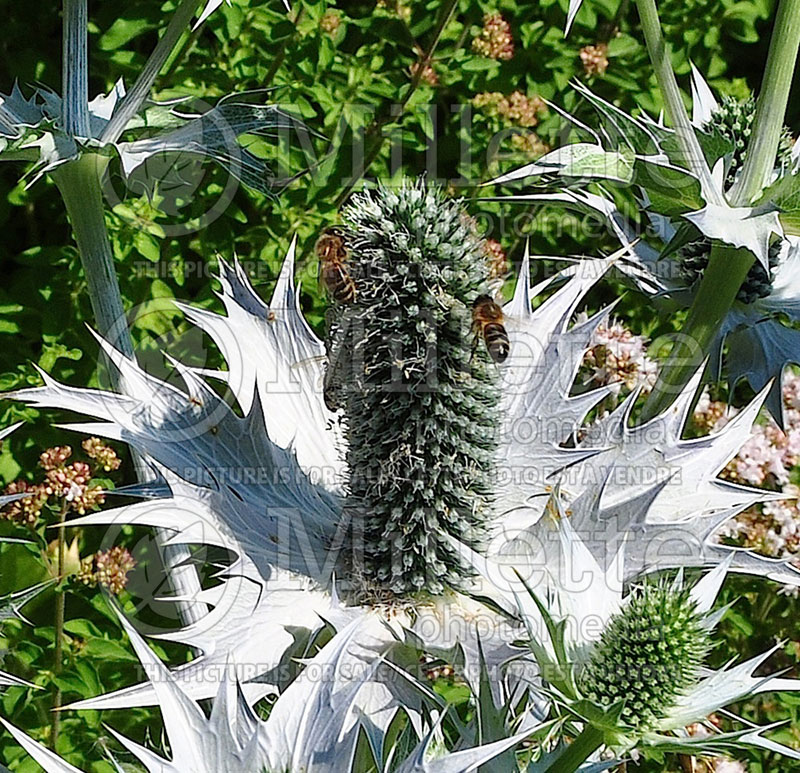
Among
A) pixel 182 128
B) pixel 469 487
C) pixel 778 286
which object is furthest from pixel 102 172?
pixel 778 286

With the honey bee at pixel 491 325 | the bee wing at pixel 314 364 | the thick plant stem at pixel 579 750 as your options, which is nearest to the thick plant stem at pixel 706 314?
the honey bee at pixel 491 325

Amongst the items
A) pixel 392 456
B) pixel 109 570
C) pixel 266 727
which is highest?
pixel 392 456

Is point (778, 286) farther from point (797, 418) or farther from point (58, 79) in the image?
point (58, 79)

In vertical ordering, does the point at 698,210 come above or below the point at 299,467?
above

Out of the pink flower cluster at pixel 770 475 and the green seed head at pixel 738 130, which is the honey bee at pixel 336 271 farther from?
the pink flower cluster at pixel 770 475

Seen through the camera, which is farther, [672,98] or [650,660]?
[672,98]

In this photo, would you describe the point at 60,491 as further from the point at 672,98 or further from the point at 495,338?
the point at 672,98

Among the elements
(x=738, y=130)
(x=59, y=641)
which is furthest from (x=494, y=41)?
(x=59, y=641)
